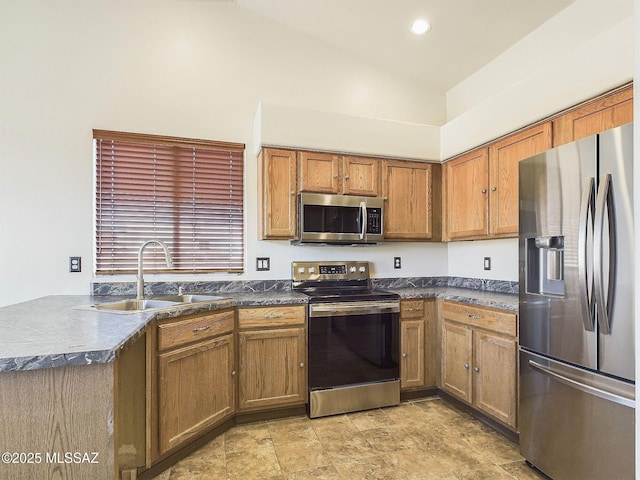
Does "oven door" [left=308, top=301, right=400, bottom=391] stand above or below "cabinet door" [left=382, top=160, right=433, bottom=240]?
below

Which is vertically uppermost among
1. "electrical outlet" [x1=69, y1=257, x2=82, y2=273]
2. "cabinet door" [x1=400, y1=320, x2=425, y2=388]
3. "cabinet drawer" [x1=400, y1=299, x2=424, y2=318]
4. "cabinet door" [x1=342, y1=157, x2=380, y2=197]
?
"cabinet door" [x1=342, y1=157, x2=380, y2=197]

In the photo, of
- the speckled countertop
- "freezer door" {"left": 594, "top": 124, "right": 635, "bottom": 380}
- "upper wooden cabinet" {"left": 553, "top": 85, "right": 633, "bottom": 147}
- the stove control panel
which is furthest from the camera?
A: the stove control panel

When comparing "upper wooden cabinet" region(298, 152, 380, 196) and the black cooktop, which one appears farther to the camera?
"upper wooden cabinet" region(298, 152, 380, 196)

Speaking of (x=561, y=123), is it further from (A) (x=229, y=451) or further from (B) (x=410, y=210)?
(A) (x=229, y=451)

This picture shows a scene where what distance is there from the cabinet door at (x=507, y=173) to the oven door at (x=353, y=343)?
1.00m

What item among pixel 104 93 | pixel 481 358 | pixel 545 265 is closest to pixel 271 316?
pixel 481 358

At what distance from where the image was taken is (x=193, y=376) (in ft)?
7.04

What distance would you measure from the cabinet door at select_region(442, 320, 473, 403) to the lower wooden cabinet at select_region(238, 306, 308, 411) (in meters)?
1.15

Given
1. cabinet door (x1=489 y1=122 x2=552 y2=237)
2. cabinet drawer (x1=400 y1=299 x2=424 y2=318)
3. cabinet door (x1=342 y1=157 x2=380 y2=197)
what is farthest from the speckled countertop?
cabinet door (x1=342 y1=157 x2=380 y2=197)

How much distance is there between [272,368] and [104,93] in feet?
7.96

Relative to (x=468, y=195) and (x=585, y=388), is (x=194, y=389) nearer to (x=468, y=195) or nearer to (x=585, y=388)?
(x=585, y=388)

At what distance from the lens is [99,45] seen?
105 inches

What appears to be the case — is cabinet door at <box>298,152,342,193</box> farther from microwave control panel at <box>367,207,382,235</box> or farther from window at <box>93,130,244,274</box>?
window at <box>93,130,244,274</box>

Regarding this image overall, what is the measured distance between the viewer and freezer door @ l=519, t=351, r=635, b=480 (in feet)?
4.88
